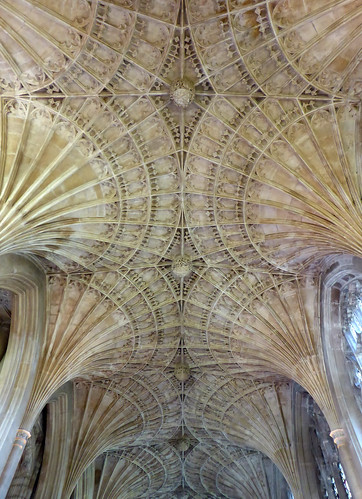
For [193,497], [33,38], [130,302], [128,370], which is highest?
[33,38]

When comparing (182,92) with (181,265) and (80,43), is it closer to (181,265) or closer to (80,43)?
(80,43)

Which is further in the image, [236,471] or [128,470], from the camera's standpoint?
[236,471]

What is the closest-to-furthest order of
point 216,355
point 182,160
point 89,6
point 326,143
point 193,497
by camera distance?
point 89,6
point 326,143
point 182,160
point 216,355
point 193,497

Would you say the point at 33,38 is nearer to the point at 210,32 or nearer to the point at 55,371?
the point at 210,32

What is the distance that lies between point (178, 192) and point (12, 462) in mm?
10357

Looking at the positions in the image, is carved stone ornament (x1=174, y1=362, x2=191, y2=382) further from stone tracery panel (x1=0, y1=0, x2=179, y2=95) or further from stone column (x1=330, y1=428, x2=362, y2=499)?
stone tracery panel (x1=0, y1=0, x2=179, y2=95)

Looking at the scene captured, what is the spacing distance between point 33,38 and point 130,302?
1031 cm

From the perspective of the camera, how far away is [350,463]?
1460 centimetres

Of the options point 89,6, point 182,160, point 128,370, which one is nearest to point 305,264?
point 182,160

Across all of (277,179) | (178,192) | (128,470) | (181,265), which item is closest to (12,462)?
(181,265)

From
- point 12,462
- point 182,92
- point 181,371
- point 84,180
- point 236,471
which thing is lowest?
point 12,462

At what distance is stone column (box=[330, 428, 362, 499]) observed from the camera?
14185 mm

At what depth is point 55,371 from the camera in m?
17.1

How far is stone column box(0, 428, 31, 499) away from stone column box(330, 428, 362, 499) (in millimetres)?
10307
